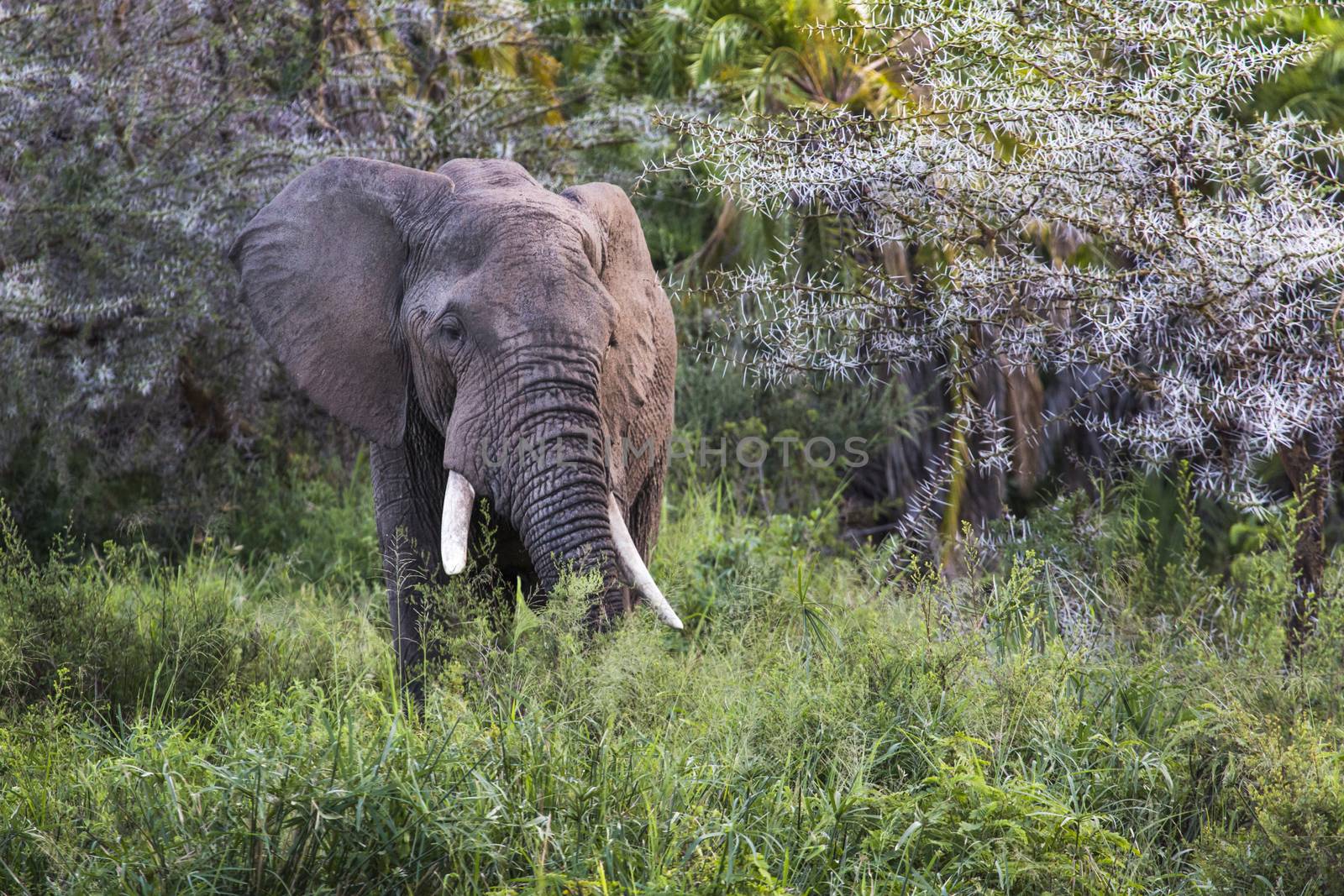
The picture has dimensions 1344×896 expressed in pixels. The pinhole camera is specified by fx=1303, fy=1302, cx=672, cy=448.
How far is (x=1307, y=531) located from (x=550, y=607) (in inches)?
125

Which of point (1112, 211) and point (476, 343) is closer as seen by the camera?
point (476, 343)

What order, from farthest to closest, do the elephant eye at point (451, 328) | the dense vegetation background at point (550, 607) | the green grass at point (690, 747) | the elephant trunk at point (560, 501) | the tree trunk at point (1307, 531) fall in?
1. the tree trunk at point (1307, 531)
2. the elephant eye at point (451, 328)
3. the elephant trunk at point (560, 501)
4. the dense vegetation background at point (550, 607)
5. the green grass at point (690, 747)

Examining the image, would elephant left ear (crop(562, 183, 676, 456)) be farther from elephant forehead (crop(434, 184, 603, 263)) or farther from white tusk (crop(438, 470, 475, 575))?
white tusk (crop(438, 470, 475, 575))

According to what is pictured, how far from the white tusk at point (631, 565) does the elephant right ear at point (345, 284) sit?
2.80 ft

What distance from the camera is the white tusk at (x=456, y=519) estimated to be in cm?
407

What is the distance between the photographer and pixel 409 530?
14.9ft

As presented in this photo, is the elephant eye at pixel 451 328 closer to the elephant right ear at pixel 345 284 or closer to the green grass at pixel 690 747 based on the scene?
the elephant right ear at pixel 345 284

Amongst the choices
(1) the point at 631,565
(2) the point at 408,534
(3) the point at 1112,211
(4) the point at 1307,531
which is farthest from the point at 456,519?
(4) the point at 1307,531

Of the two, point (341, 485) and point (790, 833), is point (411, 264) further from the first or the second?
point (341, 485)

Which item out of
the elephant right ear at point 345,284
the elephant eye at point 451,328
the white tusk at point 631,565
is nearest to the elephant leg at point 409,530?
the elephant right ear at point 345,284

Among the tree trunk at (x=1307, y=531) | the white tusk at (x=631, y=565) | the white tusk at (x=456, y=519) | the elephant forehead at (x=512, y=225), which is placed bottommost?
the tree trunk at (x=1307, y=531)

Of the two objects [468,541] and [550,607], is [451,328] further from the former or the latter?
[550,607]

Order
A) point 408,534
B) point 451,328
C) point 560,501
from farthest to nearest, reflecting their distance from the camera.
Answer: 1. point 408,534
2. point 451,328
3. point 560,501

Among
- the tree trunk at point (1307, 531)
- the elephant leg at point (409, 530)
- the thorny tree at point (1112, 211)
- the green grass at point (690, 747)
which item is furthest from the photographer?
the tree trunk at point (1307, 531)
